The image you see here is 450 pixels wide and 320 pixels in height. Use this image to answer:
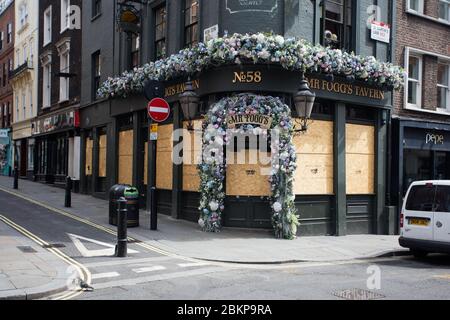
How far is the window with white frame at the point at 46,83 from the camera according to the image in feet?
95.7

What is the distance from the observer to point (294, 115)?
541 inches

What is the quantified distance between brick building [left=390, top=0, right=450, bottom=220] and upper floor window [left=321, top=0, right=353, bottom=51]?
6.85 feet

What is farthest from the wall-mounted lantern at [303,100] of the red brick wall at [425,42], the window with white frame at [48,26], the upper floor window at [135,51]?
the window with white frame at [48,26]

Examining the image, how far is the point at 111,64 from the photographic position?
20484 mm

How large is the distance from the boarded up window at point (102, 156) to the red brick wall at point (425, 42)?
11.5 metres

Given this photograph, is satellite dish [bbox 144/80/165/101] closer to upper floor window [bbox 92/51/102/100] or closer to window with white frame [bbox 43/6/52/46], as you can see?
upper floor window [bbox 92/51/102/100]

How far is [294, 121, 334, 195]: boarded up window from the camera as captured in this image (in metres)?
14.1

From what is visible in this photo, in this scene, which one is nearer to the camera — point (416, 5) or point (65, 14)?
point (416, 5)

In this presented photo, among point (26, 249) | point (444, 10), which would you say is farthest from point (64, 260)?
point (444, 10)

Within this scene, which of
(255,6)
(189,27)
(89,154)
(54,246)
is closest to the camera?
(54,246)

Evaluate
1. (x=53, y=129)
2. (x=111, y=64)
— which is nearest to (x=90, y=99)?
(x=111, y=64)

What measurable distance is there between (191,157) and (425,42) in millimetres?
8867

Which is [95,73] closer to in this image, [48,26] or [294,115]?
[48,26]

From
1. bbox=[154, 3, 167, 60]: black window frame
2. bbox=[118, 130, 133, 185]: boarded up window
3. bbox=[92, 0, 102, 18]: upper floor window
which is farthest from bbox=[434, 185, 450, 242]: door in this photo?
bbox=[92, 0, 102, 18]: upper floor window
